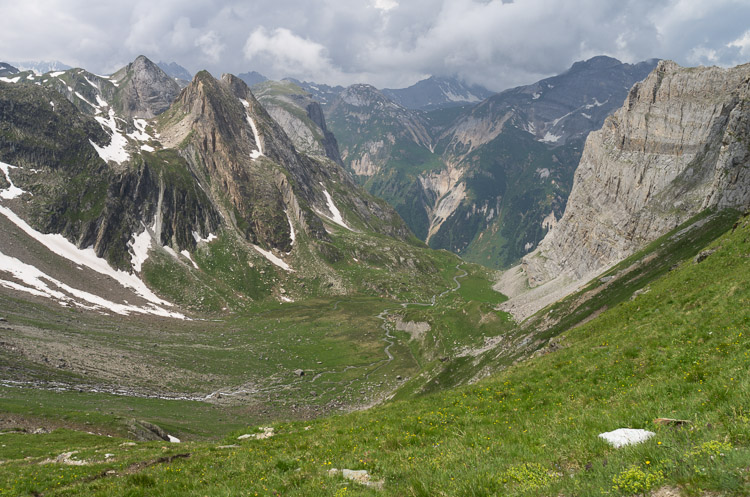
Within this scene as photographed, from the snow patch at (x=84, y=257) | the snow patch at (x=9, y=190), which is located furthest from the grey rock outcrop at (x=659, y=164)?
the snow patch at (x=9, y=190)

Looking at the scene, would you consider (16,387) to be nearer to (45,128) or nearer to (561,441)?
(561,441)

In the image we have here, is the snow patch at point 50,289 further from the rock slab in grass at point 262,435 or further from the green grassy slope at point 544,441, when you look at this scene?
the rock slab in grass at point 262,435

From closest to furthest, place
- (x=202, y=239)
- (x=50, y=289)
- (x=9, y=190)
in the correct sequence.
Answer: (x=50, y=289) < (x=9, y=190) < (x=202, y=239)

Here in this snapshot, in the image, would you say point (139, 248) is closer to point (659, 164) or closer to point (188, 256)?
point (188, 256)

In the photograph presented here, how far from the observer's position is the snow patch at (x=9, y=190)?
147 metres

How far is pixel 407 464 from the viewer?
10.8m

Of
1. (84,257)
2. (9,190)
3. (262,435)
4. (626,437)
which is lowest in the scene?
(262,435)

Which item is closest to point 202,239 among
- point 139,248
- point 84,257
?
point 139,248

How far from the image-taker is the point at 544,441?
35.2 ft

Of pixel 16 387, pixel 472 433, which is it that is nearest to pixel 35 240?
pixel 16 387

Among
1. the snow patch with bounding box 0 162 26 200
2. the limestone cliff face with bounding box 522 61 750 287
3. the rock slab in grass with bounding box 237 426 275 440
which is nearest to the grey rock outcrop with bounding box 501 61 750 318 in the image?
the limestone cliff face with bounding box 522 61 750 287

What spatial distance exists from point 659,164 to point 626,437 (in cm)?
14873

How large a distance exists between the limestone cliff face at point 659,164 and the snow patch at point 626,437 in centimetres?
9415

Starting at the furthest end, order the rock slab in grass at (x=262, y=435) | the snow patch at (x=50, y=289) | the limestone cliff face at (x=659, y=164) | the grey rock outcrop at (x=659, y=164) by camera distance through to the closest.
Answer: the snow patch at (x=50, y=289)
the limestone cliff face at (x=659, y=164)
the grey rock outcrop at (x=659, y=164)
the rock slab in grass at (x=262, y=435)
